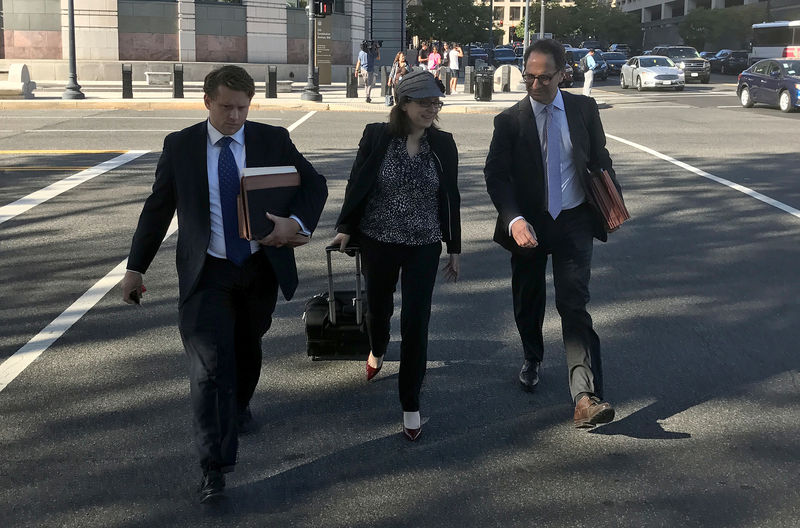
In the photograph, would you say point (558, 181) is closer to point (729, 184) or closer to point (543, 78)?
point (543, 78)

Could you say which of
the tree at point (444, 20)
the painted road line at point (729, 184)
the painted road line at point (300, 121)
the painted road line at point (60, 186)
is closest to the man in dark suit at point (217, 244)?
the painted road line at point (60, 186)

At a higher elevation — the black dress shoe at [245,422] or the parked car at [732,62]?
the parked car at [732,62]

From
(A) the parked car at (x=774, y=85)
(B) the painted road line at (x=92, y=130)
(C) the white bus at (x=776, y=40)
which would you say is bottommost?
(B) the painted road line at (x=92, y=130)

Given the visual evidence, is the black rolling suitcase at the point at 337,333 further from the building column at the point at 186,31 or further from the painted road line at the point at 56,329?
the building column at the point at 186,31

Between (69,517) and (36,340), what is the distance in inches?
112

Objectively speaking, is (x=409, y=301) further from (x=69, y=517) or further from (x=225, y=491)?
(x=69, y=517)

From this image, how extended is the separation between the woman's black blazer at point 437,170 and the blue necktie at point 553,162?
0.52m

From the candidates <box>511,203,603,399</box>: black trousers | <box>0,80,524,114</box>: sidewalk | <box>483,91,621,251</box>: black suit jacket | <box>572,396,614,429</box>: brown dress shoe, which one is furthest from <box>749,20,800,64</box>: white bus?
<box>572,396,614,429</box>: brown dress shoe

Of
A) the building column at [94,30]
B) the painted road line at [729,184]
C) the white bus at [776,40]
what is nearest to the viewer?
the painted road line at [729,184]

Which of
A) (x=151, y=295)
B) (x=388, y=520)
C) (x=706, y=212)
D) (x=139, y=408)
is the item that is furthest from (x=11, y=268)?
(x=706, y=212)

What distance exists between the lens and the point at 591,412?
4.88 meters

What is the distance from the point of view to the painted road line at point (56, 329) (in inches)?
239

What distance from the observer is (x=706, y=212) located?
1156cm

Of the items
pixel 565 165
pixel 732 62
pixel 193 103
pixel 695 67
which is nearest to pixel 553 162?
pixel 565 165
